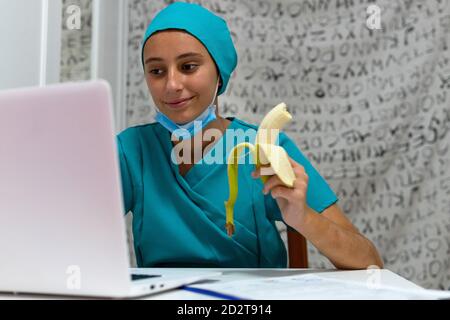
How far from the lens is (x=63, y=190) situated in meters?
0.55

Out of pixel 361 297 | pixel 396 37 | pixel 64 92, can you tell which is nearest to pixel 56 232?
pixel 64 92

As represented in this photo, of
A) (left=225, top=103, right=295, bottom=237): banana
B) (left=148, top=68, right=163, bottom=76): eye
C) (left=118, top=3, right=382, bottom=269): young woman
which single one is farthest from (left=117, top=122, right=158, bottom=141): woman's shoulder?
(left=225, top=103, right=295, bottom=237): banana

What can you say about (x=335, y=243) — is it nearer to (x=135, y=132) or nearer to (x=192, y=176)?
(x=192, y=176)

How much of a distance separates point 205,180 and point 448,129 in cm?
96

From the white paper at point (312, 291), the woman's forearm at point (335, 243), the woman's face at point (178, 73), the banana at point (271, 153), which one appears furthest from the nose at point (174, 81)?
the white paper at point (312, 291)

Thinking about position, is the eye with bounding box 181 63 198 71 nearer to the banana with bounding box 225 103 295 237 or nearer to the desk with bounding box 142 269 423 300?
the banana with bounding box 225 103 295 237

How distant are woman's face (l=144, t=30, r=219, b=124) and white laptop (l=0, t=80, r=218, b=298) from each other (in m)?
0.60

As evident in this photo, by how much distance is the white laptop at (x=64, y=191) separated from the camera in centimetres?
52

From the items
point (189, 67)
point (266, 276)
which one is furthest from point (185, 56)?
point (266, 276)

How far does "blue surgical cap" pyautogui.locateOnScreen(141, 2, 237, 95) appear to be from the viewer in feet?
3.81

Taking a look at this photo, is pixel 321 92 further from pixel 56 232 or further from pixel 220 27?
pixel 56 232

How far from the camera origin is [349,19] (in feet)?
6.16

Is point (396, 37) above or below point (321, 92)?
above

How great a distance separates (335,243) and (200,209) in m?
0.29
